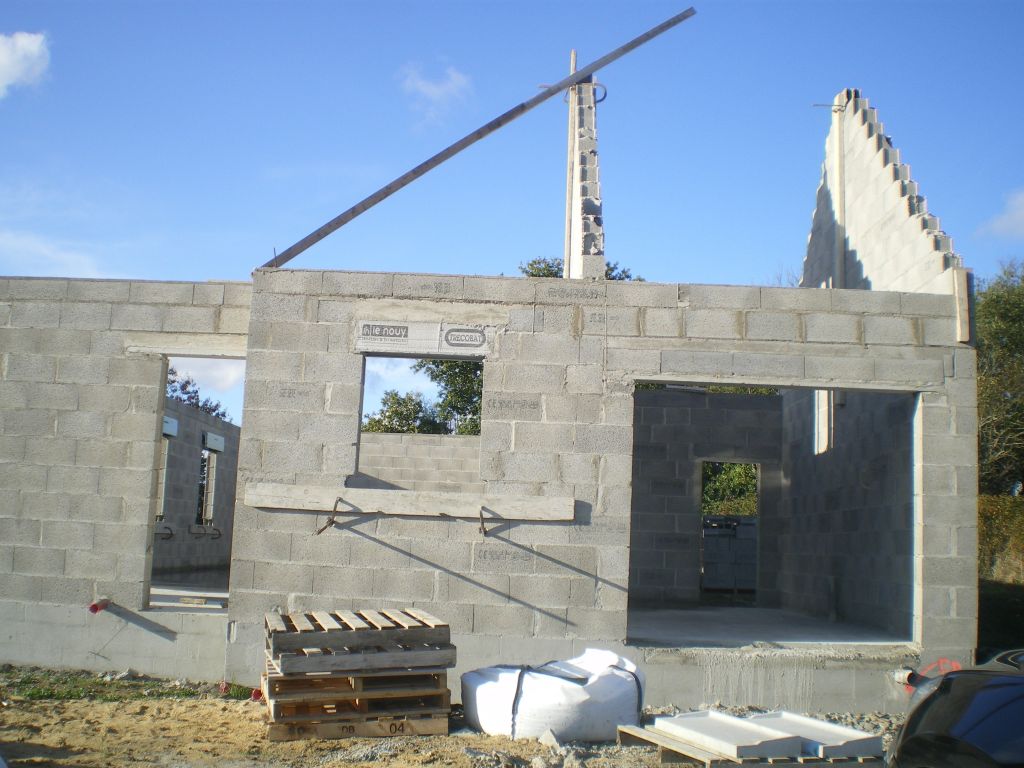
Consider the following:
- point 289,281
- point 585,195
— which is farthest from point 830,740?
point 585,195

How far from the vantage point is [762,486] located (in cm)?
1584

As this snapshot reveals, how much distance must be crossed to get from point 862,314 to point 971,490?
2.01m

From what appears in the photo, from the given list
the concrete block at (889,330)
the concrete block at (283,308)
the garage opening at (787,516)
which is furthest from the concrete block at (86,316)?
the concrete block at (889,330)

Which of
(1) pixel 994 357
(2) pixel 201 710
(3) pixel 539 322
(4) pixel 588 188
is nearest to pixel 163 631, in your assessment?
(2) pixel 201 710

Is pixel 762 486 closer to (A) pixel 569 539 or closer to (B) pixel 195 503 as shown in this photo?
(A) pixel 569 539

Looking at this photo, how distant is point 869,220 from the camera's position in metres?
12.5

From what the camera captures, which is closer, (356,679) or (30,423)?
(356,679)

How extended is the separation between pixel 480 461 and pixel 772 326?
126 inches

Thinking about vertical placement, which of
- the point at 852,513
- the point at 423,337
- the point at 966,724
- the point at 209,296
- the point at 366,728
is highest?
the point at 209,296

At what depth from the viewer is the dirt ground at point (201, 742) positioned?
699cm

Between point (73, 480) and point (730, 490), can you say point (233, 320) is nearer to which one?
point (73, 480)

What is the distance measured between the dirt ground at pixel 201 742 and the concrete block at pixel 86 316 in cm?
364

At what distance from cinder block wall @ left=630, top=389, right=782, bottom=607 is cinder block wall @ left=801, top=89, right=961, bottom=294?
2.52 meters

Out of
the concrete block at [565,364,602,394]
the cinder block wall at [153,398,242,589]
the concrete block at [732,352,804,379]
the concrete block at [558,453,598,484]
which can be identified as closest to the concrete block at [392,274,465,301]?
the concrete block at [565,364,602,394]
